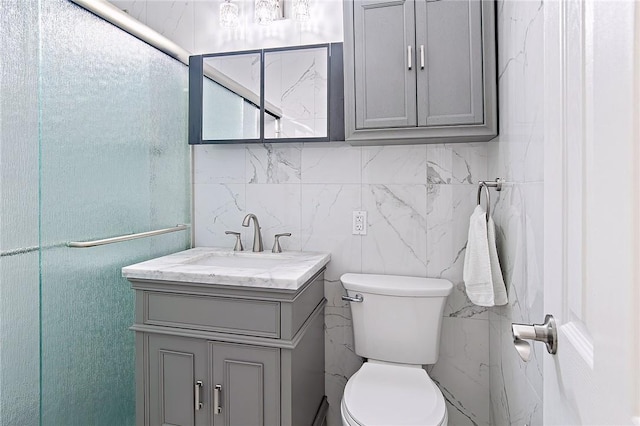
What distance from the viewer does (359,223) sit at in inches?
75.1

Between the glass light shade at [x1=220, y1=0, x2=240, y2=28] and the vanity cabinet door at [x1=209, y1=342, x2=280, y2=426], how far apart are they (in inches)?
62.7

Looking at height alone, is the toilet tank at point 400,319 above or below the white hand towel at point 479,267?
below

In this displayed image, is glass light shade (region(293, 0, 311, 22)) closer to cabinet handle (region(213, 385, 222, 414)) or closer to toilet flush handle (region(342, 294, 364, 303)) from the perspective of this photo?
toilet flush handle (region(342, 294, 364, 303))

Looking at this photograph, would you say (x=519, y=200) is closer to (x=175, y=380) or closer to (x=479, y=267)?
(x=479, y=267)

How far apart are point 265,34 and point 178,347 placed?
62.1 inches

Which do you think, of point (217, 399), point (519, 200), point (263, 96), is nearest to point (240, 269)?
point (217, 399)

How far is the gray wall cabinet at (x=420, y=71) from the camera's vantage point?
4.95 feet

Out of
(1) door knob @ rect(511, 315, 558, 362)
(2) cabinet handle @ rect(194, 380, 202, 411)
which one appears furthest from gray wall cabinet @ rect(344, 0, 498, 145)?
(2) cabinet handle @ rect(194, 380, 202, 411)

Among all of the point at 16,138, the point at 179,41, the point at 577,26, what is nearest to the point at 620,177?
the point at 577,26

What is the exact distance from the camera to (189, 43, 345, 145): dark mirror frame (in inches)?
71.9

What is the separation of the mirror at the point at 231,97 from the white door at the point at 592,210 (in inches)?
58.5

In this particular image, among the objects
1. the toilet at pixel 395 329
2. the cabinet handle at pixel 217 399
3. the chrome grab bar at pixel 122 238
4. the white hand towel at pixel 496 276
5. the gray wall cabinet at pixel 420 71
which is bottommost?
the cabinet handle at pixel 217 399

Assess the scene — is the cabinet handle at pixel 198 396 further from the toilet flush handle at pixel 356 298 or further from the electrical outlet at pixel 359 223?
the electrical outlet at pixel 359 223

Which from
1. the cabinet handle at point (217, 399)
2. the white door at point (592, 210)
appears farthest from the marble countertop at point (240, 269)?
→ the white door at point (592, 210)
